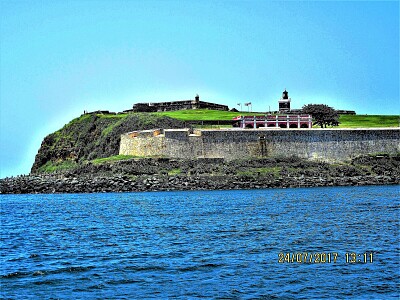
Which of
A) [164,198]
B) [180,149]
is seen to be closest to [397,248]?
[164,198]

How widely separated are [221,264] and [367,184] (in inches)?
1851

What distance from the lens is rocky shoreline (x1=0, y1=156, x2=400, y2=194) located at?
209ft

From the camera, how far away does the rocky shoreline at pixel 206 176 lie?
63625mm

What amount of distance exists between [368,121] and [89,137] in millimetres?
42496

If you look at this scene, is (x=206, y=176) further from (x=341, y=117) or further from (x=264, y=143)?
(x=341, y=117)

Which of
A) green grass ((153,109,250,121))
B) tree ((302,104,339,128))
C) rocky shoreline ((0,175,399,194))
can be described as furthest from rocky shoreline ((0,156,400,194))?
green grass ((153,109,250,121))

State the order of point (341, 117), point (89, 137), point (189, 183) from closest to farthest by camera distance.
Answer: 1. point (189, 183)
2. point (89, 137)
3. point (341, 117)

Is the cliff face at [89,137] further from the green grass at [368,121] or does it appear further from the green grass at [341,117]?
the green grass at [368,121]

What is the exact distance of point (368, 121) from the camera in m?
103

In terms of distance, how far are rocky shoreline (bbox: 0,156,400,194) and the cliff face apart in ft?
48.8

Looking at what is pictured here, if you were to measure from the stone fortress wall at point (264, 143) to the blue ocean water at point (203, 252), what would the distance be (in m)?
30.0

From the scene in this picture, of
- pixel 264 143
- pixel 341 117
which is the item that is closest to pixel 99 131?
pixel 264 143

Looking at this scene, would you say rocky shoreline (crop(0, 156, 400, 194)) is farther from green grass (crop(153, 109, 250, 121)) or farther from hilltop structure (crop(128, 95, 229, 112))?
hilltop structure (crop(128, 95, 229, 112))

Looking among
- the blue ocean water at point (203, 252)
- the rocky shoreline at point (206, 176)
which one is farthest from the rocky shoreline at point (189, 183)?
the blue ocean water at point (203, 252)
